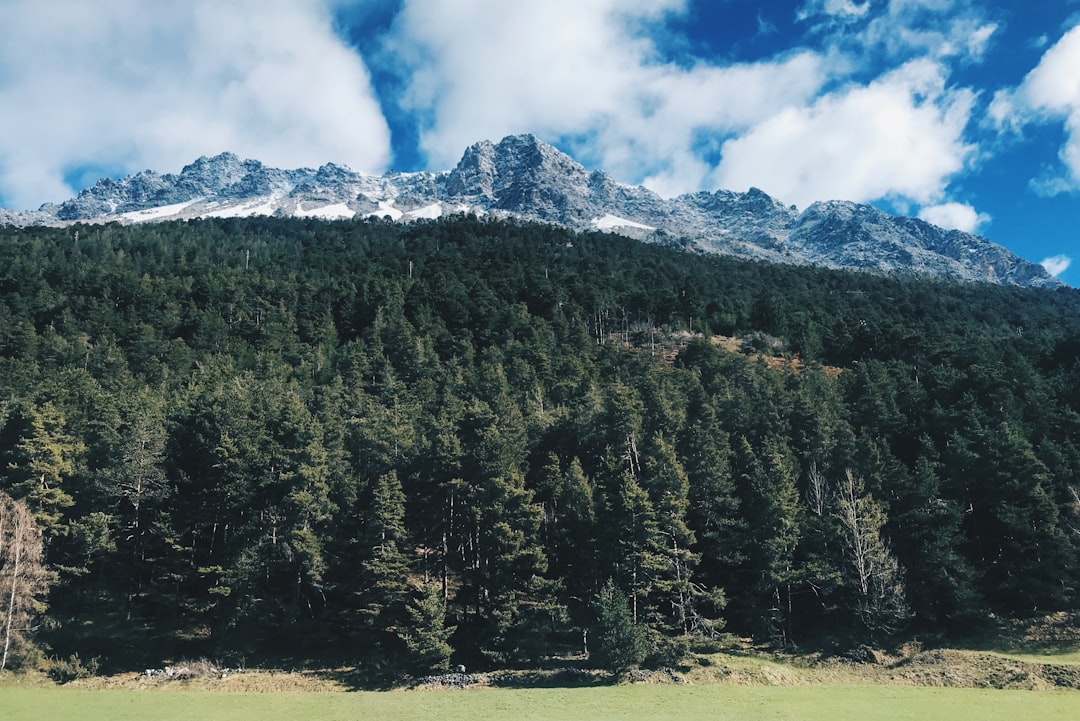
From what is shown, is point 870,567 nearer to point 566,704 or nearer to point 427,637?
point 566,704

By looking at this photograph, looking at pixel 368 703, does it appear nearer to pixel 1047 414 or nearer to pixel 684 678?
pixel 684 678

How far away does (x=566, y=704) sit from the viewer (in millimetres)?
32594

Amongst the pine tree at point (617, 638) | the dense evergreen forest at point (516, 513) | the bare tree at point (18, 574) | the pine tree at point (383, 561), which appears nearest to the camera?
the pine tree at point (617, 638)

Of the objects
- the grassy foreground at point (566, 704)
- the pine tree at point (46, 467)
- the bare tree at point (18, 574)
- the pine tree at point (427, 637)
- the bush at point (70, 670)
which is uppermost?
the pine tree at point (46, 467)

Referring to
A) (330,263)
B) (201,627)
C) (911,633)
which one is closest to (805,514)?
(911,633)

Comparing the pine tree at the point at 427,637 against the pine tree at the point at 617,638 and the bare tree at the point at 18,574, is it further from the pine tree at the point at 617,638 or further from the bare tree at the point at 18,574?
the bare tree at the point at 18,574

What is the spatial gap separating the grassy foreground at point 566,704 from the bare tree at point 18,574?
12.8ft

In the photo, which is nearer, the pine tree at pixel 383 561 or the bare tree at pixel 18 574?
the bare tree at pixel 18 574

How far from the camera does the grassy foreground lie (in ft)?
98.6

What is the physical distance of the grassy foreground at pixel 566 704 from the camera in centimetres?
3006

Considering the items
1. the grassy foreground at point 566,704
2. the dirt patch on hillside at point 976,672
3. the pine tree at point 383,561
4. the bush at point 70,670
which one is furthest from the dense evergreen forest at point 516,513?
the dirt patch on hillside at point 976,672

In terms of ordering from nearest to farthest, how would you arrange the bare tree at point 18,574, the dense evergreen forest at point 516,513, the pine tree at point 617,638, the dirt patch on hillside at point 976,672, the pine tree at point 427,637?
the dirt patch on hillside at point 976,672, the pine tree at point 617,638, the bare tree at point 18,574, the pine tree at point 427,637, the dense evergreen forest at point 516,513

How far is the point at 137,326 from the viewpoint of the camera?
85250 millimetres

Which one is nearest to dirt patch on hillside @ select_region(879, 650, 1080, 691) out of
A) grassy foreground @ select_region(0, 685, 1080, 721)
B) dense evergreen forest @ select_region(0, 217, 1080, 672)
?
grassy foreground @ select_region(0, 685, 1080, 721)
